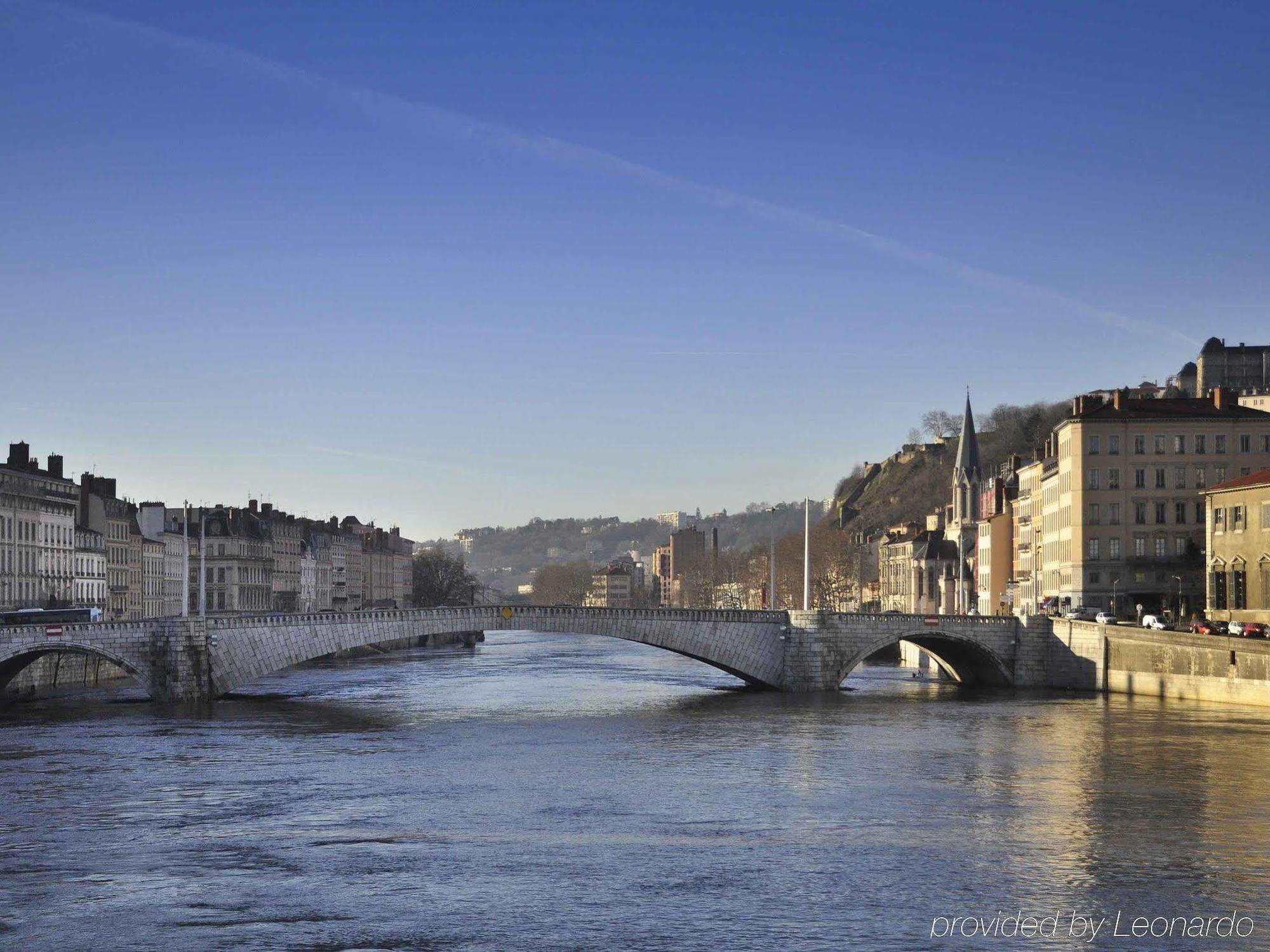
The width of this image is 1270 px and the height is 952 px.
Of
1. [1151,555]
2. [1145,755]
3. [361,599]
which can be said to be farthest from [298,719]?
[361,599]

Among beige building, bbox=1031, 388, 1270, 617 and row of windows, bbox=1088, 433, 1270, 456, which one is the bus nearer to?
beige building, bbox=1031, 388, 1270, 617

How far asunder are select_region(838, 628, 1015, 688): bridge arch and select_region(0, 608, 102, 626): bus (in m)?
29.6

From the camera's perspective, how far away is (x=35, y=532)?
8900cm

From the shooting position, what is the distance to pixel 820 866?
30.9 meters

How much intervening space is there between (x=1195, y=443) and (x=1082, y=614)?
9.25 meters

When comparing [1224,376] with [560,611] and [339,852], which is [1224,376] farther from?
[339,852]

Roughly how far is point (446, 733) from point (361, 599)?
124 m

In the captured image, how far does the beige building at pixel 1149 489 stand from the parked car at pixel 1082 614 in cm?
54

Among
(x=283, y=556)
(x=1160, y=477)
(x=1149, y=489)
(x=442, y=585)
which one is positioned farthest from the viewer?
(x=442, y=585)

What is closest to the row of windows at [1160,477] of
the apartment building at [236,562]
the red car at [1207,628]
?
the red car at [1207,628]

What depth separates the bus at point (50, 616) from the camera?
65375mm

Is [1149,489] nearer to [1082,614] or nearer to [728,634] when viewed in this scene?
[1082,614]

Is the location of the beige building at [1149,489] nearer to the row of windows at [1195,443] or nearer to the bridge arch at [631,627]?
Result: the row of windows at [1195,443]

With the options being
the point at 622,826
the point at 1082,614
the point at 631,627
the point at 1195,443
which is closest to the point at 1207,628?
the point at 1082,614
